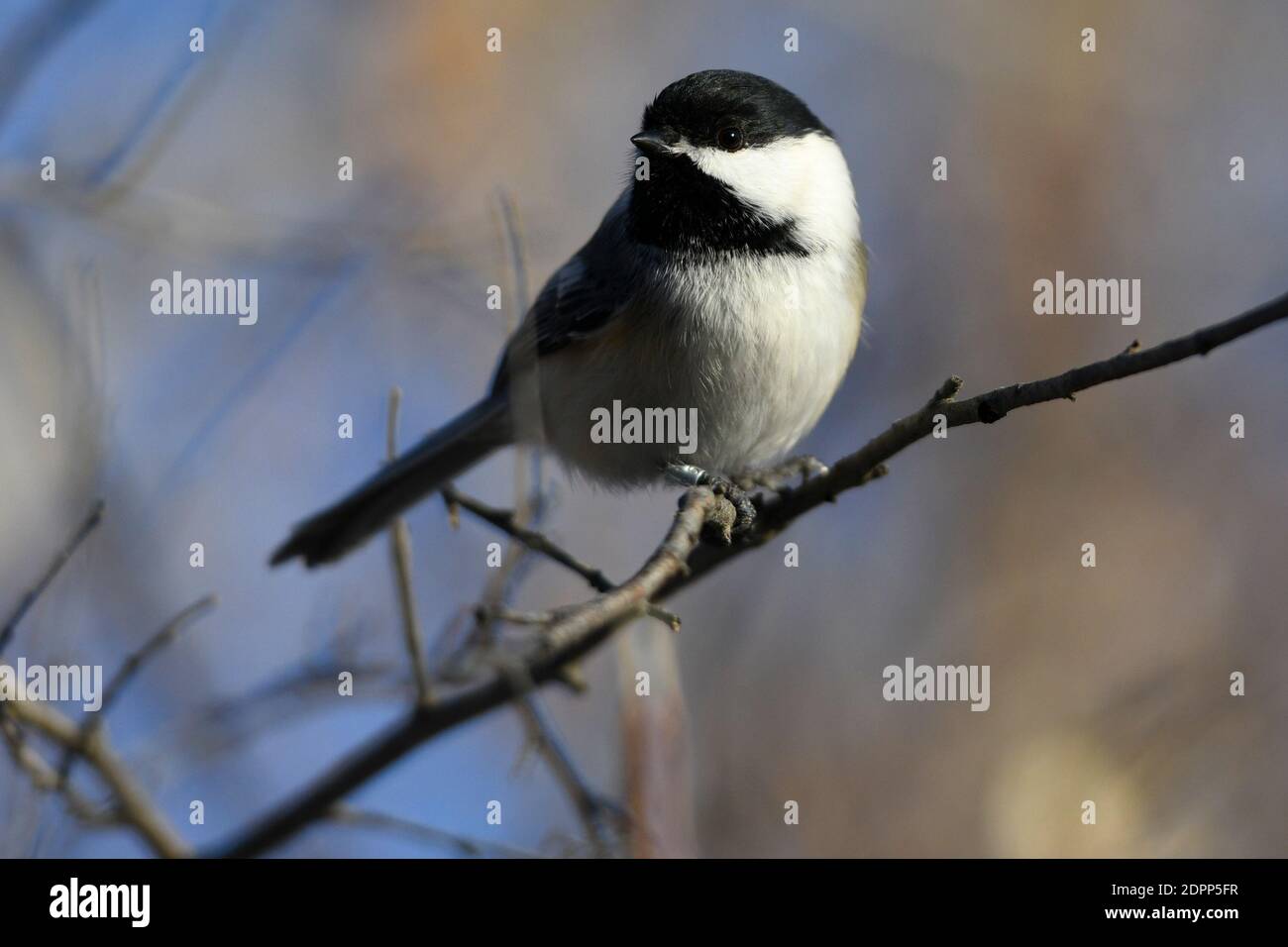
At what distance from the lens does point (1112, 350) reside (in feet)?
16.5

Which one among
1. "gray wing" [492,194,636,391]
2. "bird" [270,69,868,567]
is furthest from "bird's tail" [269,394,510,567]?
"gray wing" [492,194,636,391]

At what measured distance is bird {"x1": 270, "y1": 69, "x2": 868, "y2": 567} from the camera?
325 centimetres

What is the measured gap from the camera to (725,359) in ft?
10.5

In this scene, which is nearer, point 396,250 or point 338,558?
point 338,558

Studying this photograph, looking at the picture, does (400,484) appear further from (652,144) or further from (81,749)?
(81,749)

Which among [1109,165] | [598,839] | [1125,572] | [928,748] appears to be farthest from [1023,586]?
[598,839]

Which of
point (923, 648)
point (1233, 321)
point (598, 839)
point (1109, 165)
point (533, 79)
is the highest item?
point (533, 79)

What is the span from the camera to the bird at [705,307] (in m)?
→ 3.25

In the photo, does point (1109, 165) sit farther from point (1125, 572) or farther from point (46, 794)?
point (46, 794)

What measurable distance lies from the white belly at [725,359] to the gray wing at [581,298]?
63 millimetres

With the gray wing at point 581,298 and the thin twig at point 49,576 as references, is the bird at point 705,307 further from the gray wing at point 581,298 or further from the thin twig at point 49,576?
the thin twig at point 49,576

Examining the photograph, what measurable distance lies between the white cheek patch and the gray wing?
362 mm

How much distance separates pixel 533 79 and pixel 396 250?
1883 millimetres

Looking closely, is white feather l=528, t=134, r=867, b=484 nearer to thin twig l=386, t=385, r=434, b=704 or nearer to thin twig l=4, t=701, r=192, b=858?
thin twig l=386, t=385, r=434, b=704
